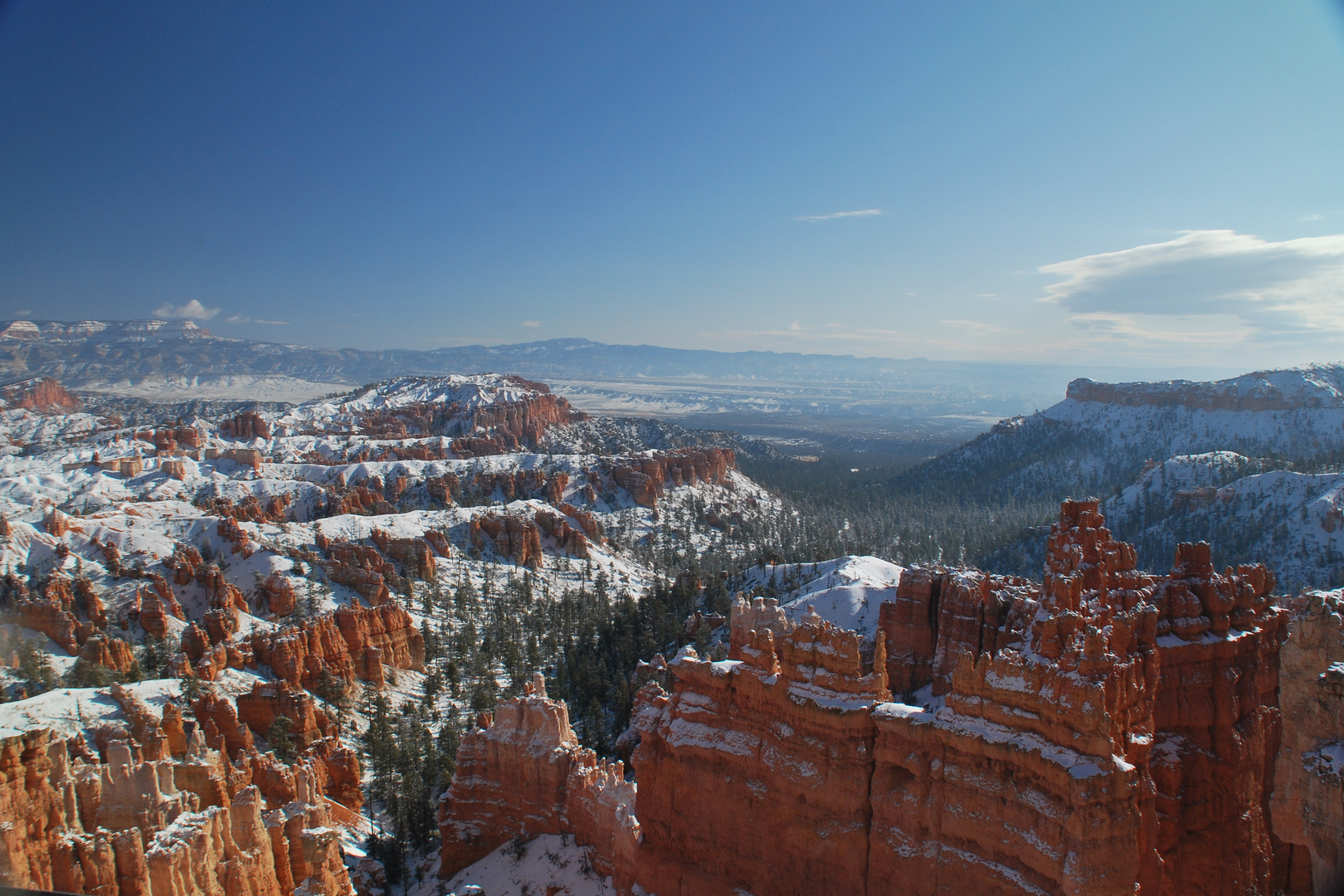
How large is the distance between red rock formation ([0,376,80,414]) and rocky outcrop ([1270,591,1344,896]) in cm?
13475

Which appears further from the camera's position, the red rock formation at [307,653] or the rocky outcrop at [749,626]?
the red rock formation at [307,653]

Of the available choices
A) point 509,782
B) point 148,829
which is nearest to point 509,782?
point 509,782

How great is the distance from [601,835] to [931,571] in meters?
27.1

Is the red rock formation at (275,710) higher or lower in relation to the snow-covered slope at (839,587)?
lower

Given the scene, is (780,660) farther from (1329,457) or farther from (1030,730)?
(1329,457)

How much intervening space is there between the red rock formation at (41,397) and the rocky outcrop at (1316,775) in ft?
442

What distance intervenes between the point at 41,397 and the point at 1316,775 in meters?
180

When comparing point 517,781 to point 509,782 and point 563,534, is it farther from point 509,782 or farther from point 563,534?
point 563,534

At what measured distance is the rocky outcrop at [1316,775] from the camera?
958cm

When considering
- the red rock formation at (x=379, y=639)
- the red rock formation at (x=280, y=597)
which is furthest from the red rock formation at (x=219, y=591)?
the red rock formation at (x=379, y=639)

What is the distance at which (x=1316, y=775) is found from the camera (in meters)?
9.85

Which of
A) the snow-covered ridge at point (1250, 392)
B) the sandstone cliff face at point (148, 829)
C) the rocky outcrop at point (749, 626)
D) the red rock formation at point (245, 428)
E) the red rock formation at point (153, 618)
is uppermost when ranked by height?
the snow-covered ridge at point (1250, 392)

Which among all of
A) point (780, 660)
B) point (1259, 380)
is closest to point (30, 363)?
point (780, 660)

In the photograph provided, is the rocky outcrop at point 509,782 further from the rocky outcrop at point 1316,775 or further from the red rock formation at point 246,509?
the red rock formation at point 246,509
